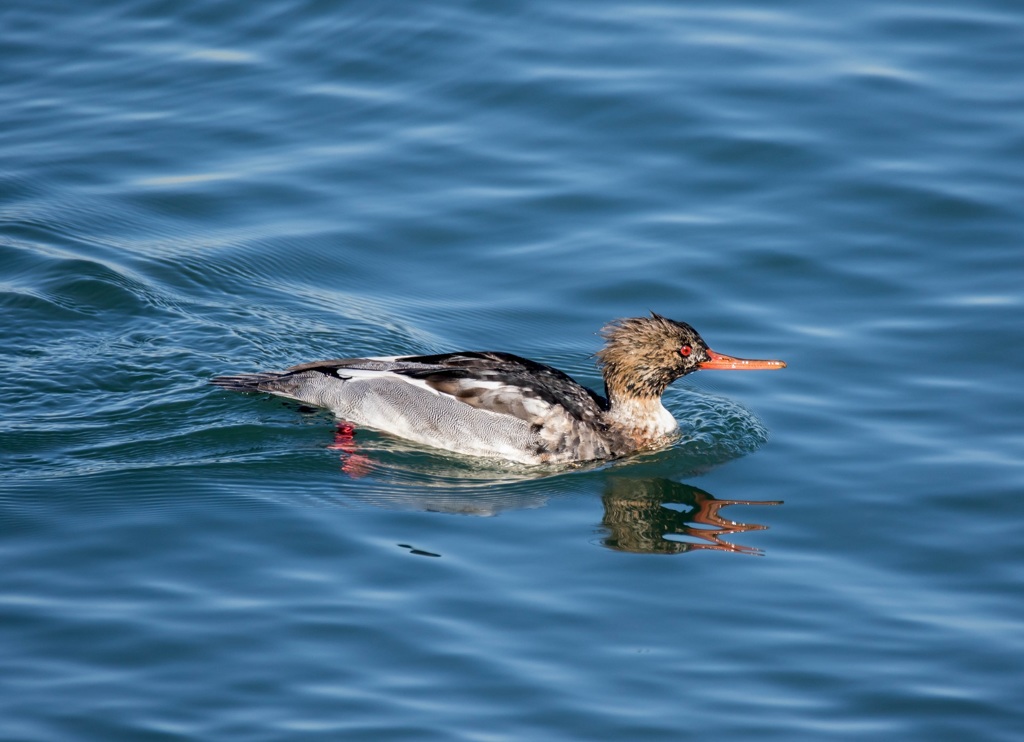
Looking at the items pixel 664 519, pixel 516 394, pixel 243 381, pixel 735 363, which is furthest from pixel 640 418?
pixel 243 381

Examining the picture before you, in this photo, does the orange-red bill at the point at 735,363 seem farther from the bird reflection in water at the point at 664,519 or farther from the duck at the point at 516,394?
the bird reflection in water at the point at 664,519

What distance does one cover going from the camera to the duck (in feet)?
42.3

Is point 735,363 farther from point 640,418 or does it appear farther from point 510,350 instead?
point 510,350

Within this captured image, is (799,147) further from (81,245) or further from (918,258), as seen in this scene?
(81,245)

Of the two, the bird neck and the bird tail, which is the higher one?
the bird neck

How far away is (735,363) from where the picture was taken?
41.8 ft

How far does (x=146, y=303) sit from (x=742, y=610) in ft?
24.5

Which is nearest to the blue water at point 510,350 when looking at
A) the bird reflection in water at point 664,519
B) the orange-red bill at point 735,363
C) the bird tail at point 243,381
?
the bird reflection in water at point 664,519

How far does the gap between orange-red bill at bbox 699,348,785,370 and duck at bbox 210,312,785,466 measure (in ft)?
0.04

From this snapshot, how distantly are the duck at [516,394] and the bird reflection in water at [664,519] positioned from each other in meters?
0.74

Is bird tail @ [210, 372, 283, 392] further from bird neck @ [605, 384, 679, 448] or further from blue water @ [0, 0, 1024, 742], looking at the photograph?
bird neck @ [605, 384, 679, 448]

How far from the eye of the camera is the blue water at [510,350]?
360 inches

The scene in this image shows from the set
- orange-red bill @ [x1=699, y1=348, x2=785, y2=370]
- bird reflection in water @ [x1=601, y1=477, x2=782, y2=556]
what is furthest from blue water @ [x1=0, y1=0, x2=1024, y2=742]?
orange-red bill @ [x1=699, y1=348, x2=785, y2=370]

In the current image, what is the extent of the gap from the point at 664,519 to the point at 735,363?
5.91 ft
